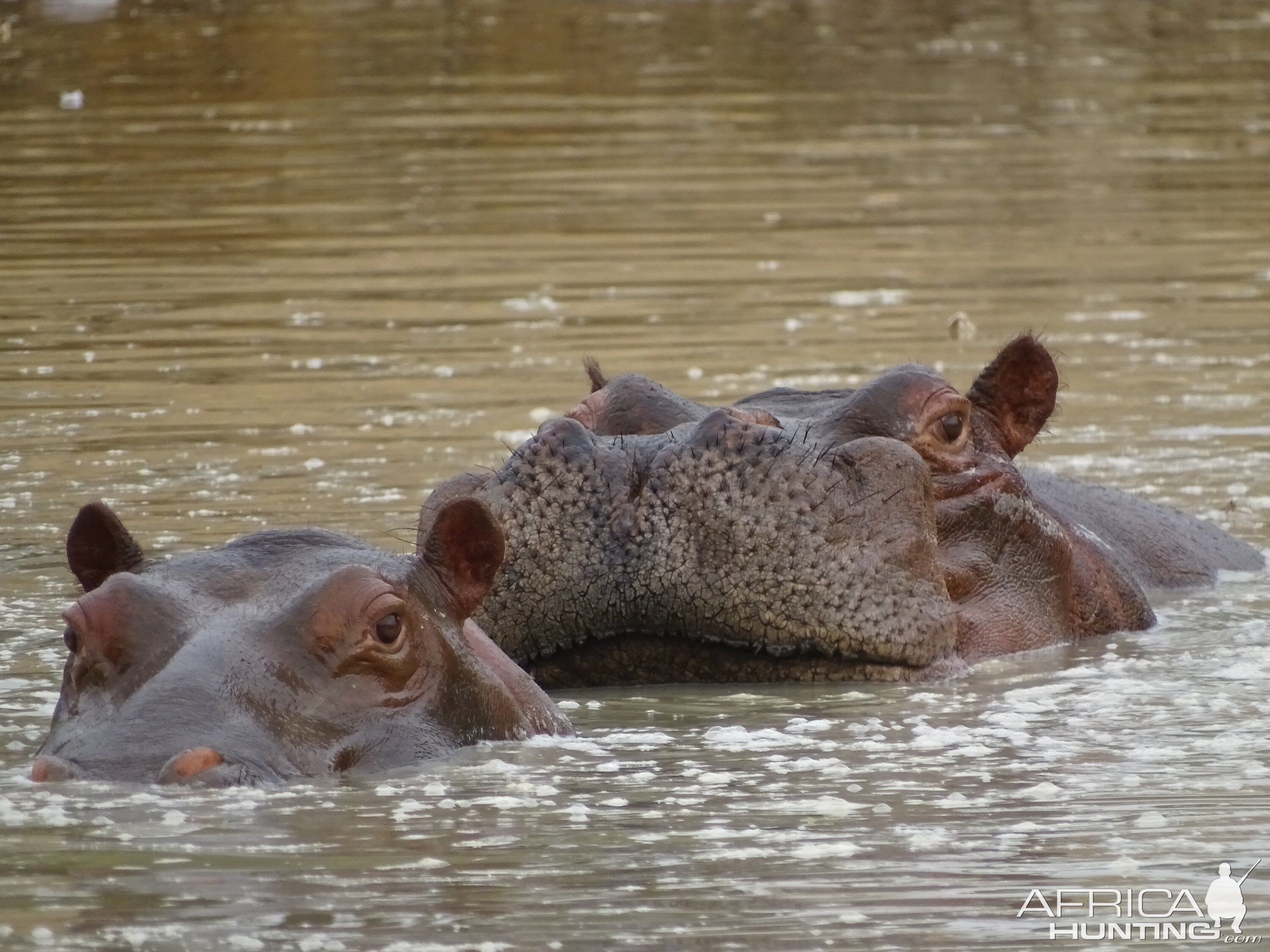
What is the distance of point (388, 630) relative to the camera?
5336mm

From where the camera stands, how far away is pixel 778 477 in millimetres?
6445

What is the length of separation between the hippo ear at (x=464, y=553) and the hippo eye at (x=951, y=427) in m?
1.74

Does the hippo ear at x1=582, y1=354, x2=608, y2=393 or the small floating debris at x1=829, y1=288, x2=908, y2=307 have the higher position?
the hippo ear at x1=582, y1=354, x2=608, y2=393

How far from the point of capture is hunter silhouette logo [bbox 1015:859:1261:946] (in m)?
4.45

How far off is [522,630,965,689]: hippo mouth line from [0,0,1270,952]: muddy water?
0.20 ft

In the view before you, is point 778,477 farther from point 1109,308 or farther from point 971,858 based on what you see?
point 1109,308

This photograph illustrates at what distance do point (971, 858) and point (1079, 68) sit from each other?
23.3 meters

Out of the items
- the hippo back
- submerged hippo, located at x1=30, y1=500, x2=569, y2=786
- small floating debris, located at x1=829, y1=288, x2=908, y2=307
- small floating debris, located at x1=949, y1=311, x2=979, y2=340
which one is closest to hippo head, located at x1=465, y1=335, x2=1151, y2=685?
submerged hippo, located at x1=30, y1=500, x2=569, y2=786

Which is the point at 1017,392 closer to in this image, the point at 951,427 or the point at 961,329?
the point at 951,427

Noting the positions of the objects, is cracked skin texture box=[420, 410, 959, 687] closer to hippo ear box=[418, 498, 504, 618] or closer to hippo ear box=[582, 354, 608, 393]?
hippo ear box=[418, 498, 504, 618]

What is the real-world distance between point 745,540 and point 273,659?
4.97 ft

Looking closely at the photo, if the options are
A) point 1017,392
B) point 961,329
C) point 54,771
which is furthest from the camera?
point 961,329

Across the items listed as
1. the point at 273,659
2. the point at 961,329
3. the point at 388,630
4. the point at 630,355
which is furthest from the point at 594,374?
the point at 961,329

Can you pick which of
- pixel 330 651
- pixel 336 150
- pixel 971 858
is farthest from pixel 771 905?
pixel 336 150
